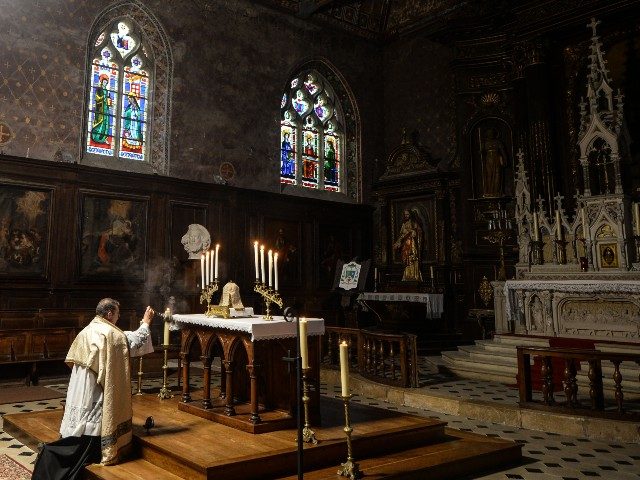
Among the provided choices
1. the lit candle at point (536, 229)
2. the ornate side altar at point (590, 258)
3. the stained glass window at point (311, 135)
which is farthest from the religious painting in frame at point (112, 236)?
the lit candle at point (536, 229)

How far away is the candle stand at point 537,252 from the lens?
11.0 meters

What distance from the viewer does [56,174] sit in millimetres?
11070

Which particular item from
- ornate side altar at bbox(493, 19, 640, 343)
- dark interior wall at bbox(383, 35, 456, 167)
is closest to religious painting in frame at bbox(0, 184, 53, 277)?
ornate side altar at bbox(493, 19, 640, 343)

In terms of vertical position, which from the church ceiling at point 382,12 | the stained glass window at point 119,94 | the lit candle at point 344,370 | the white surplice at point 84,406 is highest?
the church ceiling at point 382,12

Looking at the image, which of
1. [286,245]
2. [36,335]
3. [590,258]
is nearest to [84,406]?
[36,335]

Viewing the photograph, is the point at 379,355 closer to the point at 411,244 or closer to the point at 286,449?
the point at 286,449

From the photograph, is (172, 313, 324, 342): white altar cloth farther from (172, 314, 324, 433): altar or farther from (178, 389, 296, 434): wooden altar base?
(178, 389, 296, 434): wooden altar base

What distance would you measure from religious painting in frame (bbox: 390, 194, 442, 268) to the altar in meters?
9.68

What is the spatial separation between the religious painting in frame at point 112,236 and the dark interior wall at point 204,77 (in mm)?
1179

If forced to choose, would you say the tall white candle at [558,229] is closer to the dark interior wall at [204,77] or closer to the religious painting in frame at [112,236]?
the dark interior wall at [204,77]

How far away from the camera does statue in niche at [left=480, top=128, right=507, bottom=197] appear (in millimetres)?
13820

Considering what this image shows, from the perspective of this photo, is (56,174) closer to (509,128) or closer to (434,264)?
(434,264)

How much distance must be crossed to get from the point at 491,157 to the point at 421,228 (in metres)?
2.73

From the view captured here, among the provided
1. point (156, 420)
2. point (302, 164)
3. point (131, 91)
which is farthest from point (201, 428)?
point (302, 164)
